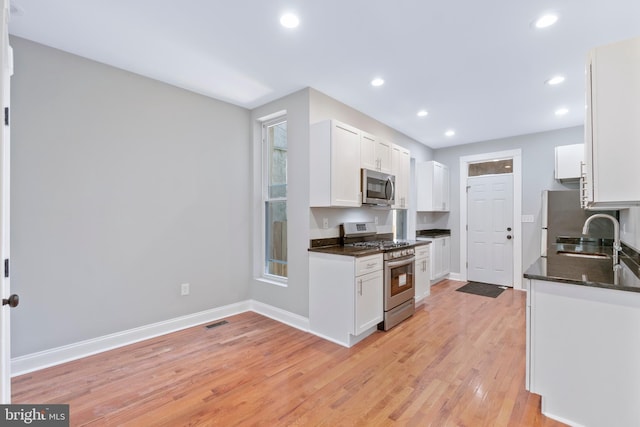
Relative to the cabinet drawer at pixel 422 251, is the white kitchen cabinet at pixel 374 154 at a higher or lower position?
higher

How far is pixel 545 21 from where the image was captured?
209cm

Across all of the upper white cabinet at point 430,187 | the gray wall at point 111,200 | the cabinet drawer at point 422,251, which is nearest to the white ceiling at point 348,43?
the gray wall at point 111,200

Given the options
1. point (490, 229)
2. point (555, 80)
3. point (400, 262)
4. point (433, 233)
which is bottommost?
point (400, 262)

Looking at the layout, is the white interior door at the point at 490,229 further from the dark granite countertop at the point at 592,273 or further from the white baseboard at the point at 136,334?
the white baseboard at the point at 136,334

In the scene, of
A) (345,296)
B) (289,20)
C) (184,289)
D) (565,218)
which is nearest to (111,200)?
(184,289)

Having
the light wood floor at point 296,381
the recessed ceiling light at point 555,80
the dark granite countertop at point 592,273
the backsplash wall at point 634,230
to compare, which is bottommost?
the light wood floor at point 296,381

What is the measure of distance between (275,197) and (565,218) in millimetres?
4106

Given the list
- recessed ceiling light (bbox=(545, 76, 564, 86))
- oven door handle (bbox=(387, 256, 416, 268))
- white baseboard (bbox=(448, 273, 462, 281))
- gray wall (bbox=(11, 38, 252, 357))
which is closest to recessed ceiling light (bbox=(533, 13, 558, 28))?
recessed ceiling light (bbox=(545, 76, 564, 86))

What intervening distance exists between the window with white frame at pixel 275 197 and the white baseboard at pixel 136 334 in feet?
1.63

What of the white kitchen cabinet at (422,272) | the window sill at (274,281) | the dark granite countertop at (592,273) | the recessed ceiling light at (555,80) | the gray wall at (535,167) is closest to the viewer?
the dark granite countertop at (592,273)

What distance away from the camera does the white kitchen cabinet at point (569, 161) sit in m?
4.27

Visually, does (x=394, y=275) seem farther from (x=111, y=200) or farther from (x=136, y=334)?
(x=111, y=200)

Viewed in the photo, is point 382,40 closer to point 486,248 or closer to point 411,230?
point 411,230

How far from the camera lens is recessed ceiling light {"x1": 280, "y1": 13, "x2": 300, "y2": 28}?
2057mm
